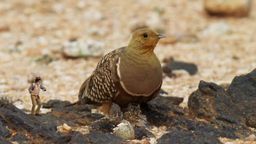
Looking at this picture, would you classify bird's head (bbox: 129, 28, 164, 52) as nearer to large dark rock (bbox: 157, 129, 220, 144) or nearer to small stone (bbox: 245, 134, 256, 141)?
large dark rock (bbox: 157, 129, 220, 144)

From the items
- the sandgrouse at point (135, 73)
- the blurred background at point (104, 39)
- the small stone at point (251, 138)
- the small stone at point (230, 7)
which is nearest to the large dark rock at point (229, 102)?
the small stone at point (251, 138)

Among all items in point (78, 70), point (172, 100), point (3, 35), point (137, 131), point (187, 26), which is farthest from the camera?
point (187, 26)

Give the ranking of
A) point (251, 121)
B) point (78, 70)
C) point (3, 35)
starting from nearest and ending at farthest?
1. point (251, 121)
2. point (78, 70)
3. point (3, 35)

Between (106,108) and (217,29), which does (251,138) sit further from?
(217,29)

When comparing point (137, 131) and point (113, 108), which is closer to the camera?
point (137, 131)

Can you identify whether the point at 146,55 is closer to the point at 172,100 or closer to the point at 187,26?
the point at 172,100

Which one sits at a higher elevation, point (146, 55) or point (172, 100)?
point (146, 55)

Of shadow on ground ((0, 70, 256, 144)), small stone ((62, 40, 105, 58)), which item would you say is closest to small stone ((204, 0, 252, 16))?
small stone ((62, 40, 105, 58))

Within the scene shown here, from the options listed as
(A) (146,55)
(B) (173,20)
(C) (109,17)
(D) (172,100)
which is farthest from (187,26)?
(A) (146,55)
